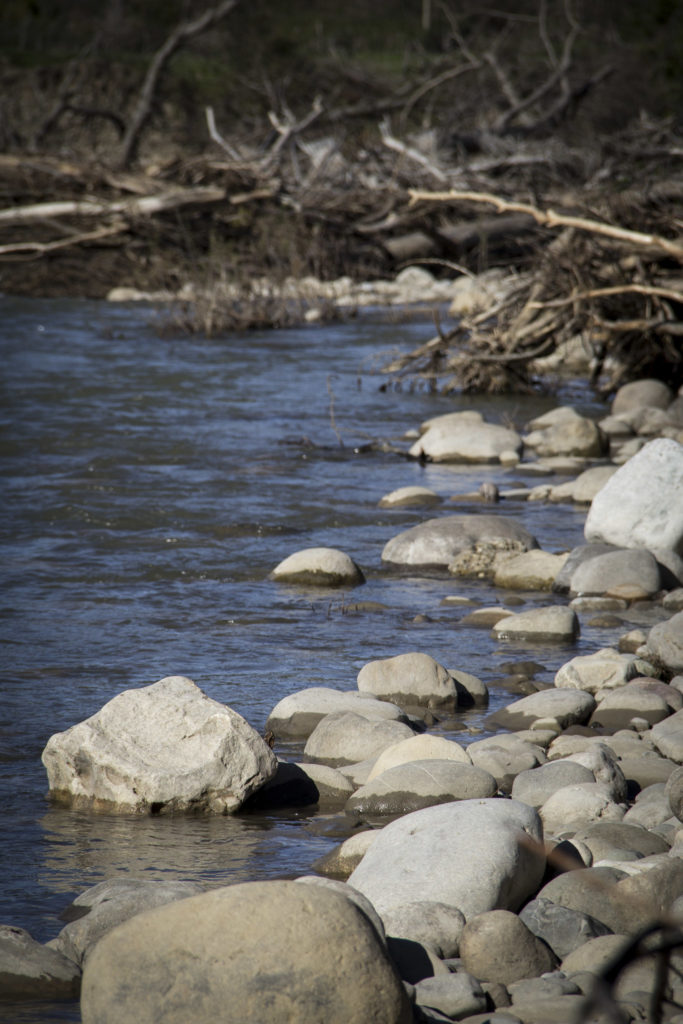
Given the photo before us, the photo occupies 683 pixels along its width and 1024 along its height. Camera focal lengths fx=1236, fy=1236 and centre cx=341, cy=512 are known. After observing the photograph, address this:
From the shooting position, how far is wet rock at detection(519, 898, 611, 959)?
9.11 ft

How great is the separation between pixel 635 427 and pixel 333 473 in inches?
116

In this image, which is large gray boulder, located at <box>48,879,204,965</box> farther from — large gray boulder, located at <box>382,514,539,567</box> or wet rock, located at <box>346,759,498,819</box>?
large gray boulder, located at <box>382,514,539,567</box>

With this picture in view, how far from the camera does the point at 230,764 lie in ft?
11.7

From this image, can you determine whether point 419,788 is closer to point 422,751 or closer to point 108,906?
point 422,751

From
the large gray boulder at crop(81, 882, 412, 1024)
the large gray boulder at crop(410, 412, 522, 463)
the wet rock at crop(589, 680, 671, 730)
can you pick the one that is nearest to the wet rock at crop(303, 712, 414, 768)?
the wet rock at crop(589, 680, 671, 730)

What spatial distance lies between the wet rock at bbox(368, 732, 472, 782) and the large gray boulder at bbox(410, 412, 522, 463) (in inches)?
219

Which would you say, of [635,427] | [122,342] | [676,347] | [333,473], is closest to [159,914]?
[333,473]

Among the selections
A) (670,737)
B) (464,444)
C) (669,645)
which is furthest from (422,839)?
(464,444)

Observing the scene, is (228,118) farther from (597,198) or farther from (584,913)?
(584,913)

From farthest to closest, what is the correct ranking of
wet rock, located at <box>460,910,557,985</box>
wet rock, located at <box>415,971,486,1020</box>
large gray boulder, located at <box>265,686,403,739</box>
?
large gray boulder, located at <box>265,686,403,739</box>, wet rock, located at <box>460,910,557,985</box>, wet rock, located at <box>415,971,486,1020</box>

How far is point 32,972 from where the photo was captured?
2602 mm

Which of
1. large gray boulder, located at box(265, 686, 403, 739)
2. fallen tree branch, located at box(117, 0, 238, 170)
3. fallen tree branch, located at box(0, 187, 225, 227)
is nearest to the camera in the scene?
large gray boulder, located at box(265, 686, 403, 739)

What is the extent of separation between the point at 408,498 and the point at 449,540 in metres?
1.30

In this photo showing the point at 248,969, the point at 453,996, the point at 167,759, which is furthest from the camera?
the point at 167,759
